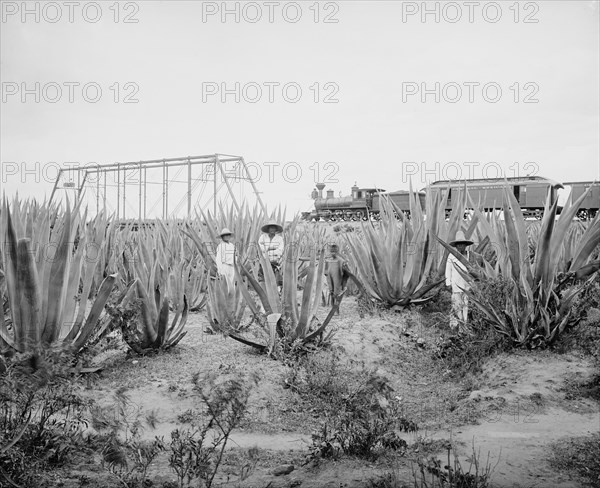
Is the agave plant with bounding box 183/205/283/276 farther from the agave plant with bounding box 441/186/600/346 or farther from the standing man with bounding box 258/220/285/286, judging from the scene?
the agave plant with bounding box 441/186/600/346

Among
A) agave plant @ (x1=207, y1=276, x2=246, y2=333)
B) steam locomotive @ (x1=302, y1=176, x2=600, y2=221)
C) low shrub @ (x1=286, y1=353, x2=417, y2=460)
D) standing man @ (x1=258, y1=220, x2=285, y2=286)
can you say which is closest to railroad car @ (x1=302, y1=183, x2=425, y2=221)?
steam locomotive @ (x1=302, y1=176, x2=600, y2=221)

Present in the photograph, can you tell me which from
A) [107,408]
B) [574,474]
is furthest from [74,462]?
[574,474]

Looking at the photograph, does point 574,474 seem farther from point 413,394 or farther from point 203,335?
point 203,335

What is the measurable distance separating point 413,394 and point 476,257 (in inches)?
81.8

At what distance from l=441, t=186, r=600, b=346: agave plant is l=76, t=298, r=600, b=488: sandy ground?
28cm

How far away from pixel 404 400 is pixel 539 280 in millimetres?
1763

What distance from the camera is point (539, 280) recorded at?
536 cm

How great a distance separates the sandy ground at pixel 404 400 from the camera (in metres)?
3.17

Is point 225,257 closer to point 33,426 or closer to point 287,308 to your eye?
point 287,308

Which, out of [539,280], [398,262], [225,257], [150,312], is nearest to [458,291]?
[398,262]

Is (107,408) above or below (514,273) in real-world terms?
below

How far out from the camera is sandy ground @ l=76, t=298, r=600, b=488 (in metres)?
3.17

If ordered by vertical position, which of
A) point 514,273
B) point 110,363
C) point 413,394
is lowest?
point 413,394

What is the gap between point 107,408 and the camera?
392 centimetres
